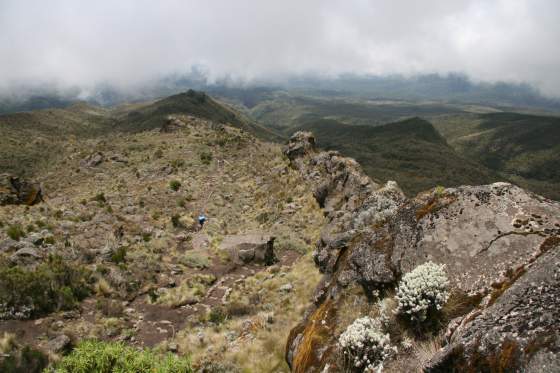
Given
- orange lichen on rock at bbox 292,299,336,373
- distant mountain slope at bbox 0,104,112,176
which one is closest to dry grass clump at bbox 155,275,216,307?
orange lichen on rock at bbox 292,299,336,373

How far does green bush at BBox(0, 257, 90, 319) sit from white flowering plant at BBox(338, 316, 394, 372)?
1260 centimetres

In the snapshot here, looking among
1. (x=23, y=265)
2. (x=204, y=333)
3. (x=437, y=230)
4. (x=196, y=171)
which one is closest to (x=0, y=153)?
(x=196, y=171)

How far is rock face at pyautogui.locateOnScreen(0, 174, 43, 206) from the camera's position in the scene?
29.9 metres

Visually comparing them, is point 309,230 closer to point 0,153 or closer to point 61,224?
point 61,224

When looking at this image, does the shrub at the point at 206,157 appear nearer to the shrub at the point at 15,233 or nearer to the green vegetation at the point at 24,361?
the shrub at the point at 15,233

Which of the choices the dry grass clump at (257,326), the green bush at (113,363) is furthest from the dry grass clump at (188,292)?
the green bush at (113,363)

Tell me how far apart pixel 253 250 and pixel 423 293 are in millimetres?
15277

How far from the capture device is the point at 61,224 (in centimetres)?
2302

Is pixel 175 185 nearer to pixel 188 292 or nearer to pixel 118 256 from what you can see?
pixel 118 256

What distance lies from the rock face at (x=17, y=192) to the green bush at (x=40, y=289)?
60.1 feet

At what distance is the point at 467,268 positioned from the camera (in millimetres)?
6504

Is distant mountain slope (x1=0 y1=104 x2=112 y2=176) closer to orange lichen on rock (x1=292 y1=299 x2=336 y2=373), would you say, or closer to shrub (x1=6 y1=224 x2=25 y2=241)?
shrub (x1=6 y1=224 x2=25 y2=241)

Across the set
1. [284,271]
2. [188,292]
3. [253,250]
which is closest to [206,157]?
[253,250]

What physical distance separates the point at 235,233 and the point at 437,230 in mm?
20277
